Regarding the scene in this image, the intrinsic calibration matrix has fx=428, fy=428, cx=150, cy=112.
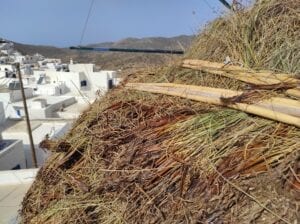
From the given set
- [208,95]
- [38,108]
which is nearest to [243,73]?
[208,95]

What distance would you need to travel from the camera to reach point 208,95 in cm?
316

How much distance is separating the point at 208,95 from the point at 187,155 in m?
0.59

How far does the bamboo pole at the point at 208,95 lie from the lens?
104 inches

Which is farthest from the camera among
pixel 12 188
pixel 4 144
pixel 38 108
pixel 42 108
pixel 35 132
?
pixel 42 108

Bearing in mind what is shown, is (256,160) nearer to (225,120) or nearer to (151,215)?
(225,120)

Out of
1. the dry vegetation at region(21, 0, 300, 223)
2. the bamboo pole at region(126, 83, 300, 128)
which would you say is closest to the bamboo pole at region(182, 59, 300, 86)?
the dry vegetation at region(21, 0, 300, 223)

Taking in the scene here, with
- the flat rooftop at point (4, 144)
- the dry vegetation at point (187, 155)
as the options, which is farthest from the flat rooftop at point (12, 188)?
the flat rooftop at point (4, 144)

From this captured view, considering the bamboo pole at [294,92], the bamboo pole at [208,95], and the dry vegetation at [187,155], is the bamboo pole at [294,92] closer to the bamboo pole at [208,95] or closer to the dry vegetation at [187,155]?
the bamboo pole at [208,95]

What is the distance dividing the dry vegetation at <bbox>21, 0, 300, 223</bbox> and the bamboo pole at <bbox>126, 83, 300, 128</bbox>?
0.17 feet

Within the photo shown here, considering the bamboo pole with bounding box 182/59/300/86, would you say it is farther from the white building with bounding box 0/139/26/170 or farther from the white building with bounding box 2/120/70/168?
the white building with bounding box 2/120/70/168

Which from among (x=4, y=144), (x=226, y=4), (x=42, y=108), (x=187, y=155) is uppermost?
(x=226, y=4)

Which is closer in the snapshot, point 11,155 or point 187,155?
point 187,155

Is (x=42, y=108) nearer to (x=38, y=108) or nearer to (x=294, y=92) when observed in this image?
(x=38, y=108)

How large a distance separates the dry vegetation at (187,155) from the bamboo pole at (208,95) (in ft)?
0.17
